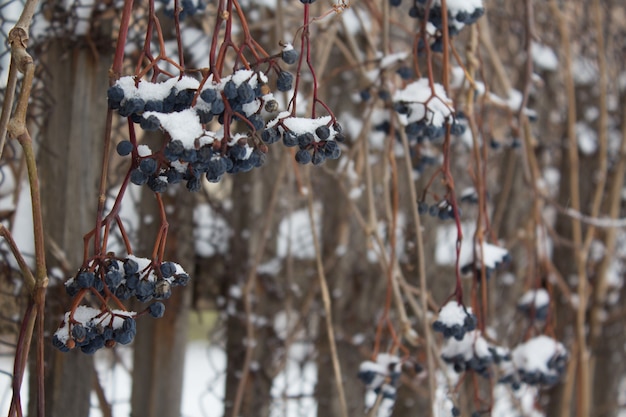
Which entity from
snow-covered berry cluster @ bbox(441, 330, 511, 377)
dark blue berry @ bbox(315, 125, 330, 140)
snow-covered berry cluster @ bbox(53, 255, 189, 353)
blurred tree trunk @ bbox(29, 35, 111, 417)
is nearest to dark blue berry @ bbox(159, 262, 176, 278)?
snow-covered berry cluster @ bbox(53, 255, 189, 353)

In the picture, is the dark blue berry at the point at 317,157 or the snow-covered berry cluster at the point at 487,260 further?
the snow-covered berry cluster at the point at 487,260

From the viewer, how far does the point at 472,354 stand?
1237mm

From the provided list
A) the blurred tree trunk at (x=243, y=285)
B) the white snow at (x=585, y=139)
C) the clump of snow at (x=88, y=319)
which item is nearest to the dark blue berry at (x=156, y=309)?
the clump of snow at (x=88, y=319)

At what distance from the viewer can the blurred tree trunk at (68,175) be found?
4.90ft

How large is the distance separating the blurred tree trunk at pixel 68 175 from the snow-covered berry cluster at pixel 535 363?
0.87m

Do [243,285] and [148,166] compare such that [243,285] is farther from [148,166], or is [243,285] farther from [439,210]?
[148,166]

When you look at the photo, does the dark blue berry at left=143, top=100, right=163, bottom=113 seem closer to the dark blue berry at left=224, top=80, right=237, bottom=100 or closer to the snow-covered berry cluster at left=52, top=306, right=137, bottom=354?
the dark blue berry at left=224, top=80, right=237, bottom=100

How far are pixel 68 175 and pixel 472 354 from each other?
0.88 meters

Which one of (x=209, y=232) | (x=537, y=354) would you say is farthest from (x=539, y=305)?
(x=209, y=232)

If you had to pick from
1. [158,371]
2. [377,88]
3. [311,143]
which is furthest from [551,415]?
[311,143]

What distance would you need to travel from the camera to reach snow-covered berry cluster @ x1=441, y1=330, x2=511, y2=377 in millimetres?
1224

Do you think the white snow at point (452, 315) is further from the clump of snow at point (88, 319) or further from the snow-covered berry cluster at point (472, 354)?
the clump of snow at point (88, 319)

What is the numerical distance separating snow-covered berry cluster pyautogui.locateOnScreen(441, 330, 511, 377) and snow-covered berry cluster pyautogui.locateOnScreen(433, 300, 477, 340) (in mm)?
75

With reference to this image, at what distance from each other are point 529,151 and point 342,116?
0.65m
